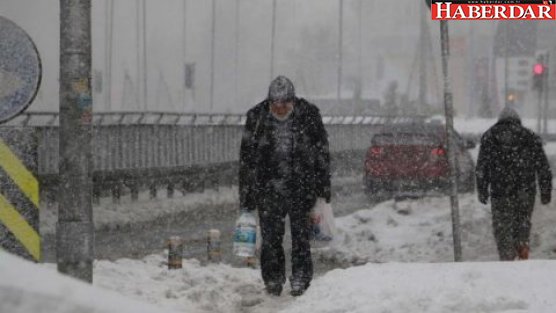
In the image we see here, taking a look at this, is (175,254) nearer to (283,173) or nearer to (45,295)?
(283,173)

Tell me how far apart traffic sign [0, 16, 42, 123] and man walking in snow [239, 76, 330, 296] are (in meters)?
1.96

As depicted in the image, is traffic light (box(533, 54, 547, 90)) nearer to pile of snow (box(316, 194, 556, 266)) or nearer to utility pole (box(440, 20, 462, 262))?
pile of snow (box(316, 194, 556, 266))

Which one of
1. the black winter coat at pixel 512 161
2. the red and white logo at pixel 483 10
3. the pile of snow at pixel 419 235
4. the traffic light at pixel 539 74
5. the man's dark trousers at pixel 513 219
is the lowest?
the pile of snow at pixel 419 235

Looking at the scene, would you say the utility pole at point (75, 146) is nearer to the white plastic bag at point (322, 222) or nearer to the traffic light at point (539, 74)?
the white plastic bag at point (322, 222)

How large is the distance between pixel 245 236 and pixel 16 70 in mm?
2282

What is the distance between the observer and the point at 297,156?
7.62 meters

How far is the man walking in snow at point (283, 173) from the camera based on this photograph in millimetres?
7621

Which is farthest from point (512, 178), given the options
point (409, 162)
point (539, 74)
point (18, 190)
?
point (539, 74)

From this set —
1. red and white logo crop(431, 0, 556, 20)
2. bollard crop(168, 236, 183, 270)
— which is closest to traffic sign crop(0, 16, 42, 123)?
bollard crop(168, 236, 183, 270)

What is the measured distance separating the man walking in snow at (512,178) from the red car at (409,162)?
7910 mm

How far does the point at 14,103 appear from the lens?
607 centimetres

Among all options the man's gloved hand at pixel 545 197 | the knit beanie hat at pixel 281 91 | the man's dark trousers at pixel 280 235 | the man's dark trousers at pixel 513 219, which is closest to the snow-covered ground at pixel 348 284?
the man's dark trousers at pixel 280 235

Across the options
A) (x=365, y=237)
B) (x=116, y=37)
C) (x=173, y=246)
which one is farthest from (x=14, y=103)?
(x=116, y=37)

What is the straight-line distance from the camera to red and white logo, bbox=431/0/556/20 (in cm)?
928
